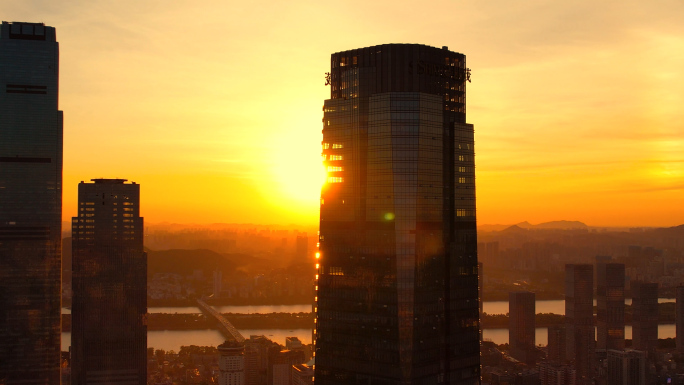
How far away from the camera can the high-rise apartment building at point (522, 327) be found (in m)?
67.6

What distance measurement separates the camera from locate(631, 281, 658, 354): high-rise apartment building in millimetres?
71125

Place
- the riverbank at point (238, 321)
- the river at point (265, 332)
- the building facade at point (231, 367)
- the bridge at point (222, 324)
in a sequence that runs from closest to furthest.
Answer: the building facade at point (231, 367)
the bridge at point (222, 324)
the river at point (265, 332)
the riverbank at point (238, 321)

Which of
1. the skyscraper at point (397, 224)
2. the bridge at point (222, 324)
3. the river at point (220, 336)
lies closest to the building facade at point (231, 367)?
the bridge at point (222, 324)

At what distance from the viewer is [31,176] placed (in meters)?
46.4

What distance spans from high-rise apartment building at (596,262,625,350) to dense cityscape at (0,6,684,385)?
21 cm

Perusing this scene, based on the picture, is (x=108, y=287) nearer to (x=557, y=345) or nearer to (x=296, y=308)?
(x=557, y=345)

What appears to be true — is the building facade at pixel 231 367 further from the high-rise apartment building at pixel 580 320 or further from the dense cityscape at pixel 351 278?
the high-rise apartment building at pixel 580 320

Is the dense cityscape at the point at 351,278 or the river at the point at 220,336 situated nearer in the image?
the dense cityscape at the point at 351,278

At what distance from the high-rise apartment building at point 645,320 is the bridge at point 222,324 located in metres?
38.6

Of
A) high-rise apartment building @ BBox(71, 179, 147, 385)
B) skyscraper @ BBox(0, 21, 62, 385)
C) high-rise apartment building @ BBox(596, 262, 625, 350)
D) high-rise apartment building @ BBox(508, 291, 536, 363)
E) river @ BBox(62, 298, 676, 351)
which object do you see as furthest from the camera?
river @ BBox(62, 298, 676, 351)

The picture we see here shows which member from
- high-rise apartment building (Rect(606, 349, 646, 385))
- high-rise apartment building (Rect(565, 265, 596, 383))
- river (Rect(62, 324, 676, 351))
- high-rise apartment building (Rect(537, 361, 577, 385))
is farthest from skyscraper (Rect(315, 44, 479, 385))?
river (Rect(62, 324, 676, 351))

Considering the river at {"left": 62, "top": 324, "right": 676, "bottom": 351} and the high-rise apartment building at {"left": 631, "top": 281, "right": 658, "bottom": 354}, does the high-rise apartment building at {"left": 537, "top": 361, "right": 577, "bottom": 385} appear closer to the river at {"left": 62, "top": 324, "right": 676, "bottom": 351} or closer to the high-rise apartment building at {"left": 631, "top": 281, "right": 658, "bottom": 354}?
the high-rise apartment building at {"left": 631, "top": 281, "right": 658, "bottom": 354}

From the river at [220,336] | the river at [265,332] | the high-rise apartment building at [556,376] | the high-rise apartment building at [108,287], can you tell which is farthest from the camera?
the river at [265,332]

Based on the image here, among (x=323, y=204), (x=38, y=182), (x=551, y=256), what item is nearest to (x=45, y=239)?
(x=38, y=182)
